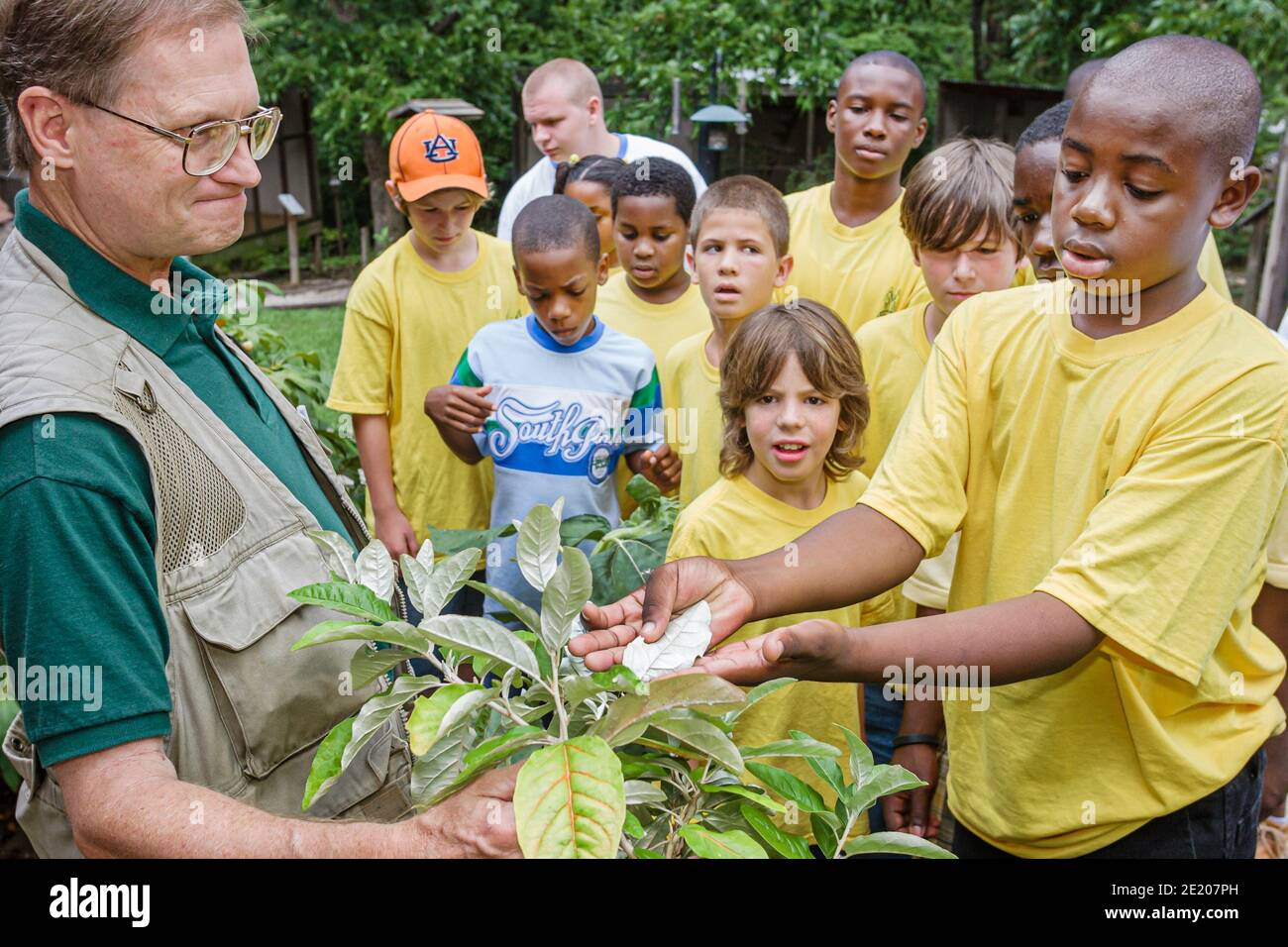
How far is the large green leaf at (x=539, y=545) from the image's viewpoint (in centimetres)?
162

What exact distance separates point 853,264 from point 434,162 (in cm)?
141

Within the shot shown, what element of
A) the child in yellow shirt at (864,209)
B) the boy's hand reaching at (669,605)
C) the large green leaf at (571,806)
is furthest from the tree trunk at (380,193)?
the large green leaf at (571,806)

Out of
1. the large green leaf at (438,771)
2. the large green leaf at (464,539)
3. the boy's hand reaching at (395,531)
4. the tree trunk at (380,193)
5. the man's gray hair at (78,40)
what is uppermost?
the tree trunk at (380,193)

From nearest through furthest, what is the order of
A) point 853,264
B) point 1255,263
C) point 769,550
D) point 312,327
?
point 769,550 < point 853,264 < point 1255,263 < point 312,327

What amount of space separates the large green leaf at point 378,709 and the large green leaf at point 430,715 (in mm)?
71

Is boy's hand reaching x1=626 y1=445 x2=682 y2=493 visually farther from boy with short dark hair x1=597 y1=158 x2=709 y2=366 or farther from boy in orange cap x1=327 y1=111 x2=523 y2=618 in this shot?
boy in orange cap x1=327 y1=111 x2=523 y2=618

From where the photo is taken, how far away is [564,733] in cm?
142

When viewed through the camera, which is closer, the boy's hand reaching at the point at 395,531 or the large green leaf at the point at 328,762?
the large green leaf at the point at 328,762

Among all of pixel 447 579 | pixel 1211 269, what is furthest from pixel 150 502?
pixel 1211 269

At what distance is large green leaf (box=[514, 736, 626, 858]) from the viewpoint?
49.5 inches

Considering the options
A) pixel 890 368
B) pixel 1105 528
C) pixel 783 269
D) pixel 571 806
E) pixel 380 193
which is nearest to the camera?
pixel 571 806

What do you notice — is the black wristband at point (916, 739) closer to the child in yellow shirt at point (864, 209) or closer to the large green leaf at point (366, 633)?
the child in yellow shirt at point (864, 209)

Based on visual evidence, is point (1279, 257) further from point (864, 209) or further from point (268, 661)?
point (268, 661)

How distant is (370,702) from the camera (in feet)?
5.00
